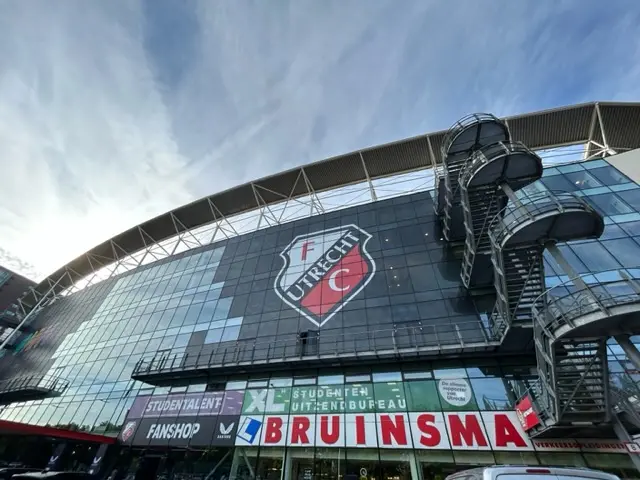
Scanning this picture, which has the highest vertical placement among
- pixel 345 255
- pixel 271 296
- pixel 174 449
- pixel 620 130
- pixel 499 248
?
pixel 620 130

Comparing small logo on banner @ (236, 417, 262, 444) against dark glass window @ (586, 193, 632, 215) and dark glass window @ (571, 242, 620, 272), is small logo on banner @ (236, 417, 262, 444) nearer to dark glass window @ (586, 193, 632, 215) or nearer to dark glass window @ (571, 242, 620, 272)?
dark glass window @ (571, 242, 620, 272)

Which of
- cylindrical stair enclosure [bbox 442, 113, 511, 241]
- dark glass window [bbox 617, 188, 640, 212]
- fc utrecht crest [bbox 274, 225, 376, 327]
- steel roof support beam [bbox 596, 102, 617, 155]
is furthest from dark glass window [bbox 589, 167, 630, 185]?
fc utrecht crest [bbox 274, 225, 376, 327]

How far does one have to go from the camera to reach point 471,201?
1573cm

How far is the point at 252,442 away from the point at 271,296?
9468 mm

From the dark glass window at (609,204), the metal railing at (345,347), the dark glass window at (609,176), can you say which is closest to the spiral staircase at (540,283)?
the metal railing at (345,347)

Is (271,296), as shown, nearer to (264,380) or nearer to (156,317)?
(264,380)

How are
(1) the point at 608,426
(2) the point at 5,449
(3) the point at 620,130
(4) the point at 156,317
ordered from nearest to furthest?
1. (1) the point at 608,426
2. (2) the point at 5,449
3. (3) the point at 620,130
4. (4) the point at 156,317

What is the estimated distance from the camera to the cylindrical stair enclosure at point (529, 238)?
11062 millimetres

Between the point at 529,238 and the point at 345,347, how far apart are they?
11.0 meters

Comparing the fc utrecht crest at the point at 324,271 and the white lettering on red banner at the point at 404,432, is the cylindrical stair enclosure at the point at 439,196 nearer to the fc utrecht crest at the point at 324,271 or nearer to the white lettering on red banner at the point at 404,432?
the fc utrecht crest at the point at 324,271

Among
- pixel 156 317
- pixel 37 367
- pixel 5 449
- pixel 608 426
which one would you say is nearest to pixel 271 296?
pixel 156 317

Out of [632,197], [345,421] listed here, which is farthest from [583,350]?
[632,197]

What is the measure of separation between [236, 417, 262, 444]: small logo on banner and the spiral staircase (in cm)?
1276

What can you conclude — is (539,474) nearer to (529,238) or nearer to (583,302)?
(583,302)
